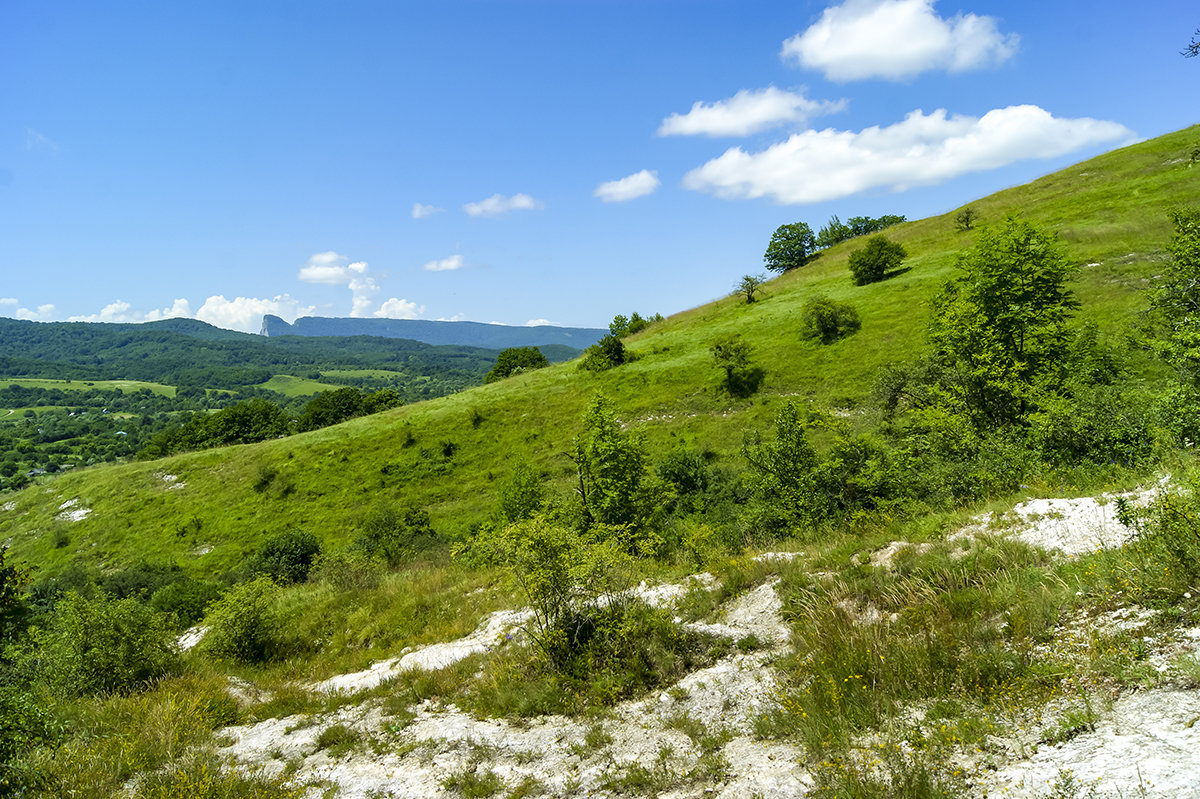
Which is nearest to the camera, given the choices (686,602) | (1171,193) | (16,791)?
(16,791)

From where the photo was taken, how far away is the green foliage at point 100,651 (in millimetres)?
11367

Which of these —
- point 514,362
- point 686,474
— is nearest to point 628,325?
point 514,362

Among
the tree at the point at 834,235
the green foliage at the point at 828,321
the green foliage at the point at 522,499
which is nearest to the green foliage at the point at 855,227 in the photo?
the tree at the point at 834,235

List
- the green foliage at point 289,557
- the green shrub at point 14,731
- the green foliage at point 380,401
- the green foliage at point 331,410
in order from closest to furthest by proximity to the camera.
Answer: the green shrub at point 14,731 < the green foliage at point 289,557 < the green foliage at point 331,410 < the green foliage at point 380,401

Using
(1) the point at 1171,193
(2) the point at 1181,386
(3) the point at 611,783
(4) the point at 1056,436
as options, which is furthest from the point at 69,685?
(1) the point at 1171,193

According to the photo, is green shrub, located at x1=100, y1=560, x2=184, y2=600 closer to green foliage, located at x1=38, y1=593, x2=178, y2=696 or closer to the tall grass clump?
green foliage, located at x1=38, y1=593, x2=178, y2=696

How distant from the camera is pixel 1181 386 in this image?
14750 millimetres

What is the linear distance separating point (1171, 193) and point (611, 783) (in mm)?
82563

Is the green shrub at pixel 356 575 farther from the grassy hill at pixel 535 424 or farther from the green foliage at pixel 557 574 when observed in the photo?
the grassy hill at pixel 535 424

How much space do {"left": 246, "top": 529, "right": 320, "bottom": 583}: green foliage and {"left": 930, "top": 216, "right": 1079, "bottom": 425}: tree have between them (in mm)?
43633

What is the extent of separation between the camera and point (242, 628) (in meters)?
14.3

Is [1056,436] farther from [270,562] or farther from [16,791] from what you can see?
[270,562]

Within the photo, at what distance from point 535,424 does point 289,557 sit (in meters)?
28.7

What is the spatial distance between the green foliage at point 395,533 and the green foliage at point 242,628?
44.2 feet
